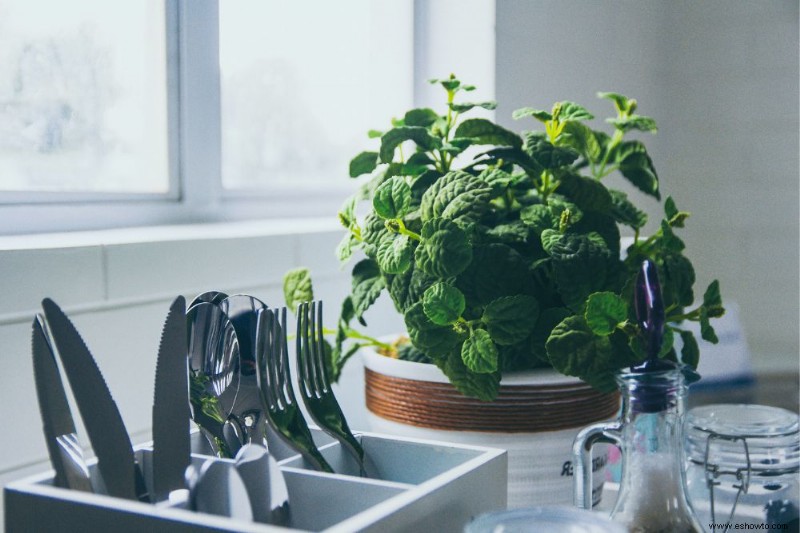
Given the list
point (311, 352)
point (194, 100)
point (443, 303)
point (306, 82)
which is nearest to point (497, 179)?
point (443, 303)

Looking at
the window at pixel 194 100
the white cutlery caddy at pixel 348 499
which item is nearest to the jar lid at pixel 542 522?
the white cutlery caddy at pixel 348 499

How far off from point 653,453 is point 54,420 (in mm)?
377

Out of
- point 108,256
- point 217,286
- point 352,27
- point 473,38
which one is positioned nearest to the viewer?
point 108,256

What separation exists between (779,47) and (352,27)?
4.38 feet

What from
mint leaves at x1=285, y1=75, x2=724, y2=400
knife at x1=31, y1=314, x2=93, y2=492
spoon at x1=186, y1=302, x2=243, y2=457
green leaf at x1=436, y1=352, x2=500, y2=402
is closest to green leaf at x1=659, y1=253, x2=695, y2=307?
mint leaves at x1=285, y1=75, x2=724, y2=400

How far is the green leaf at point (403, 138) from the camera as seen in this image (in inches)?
33.9

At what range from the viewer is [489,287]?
0.77m

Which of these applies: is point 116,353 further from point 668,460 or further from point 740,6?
point 740,6

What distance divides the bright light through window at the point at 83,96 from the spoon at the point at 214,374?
46 centimetres

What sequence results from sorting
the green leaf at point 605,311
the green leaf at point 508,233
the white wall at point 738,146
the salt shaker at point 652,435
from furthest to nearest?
1. the white wall at point 738,146
2. the green leaf at point 508,233
3. the green leaf at point 605,311
4. the salt shaker at point 652,435

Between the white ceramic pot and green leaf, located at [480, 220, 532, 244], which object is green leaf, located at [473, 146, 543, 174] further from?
the white ceramic pot

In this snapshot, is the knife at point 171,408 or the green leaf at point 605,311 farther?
the green leaf at point 605,311

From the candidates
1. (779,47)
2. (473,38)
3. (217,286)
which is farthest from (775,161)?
(217,286)

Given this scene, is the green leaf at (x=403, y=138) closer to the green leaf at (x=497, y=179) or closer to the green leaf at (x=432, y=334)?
the green leaf at (x=497, y=179)
